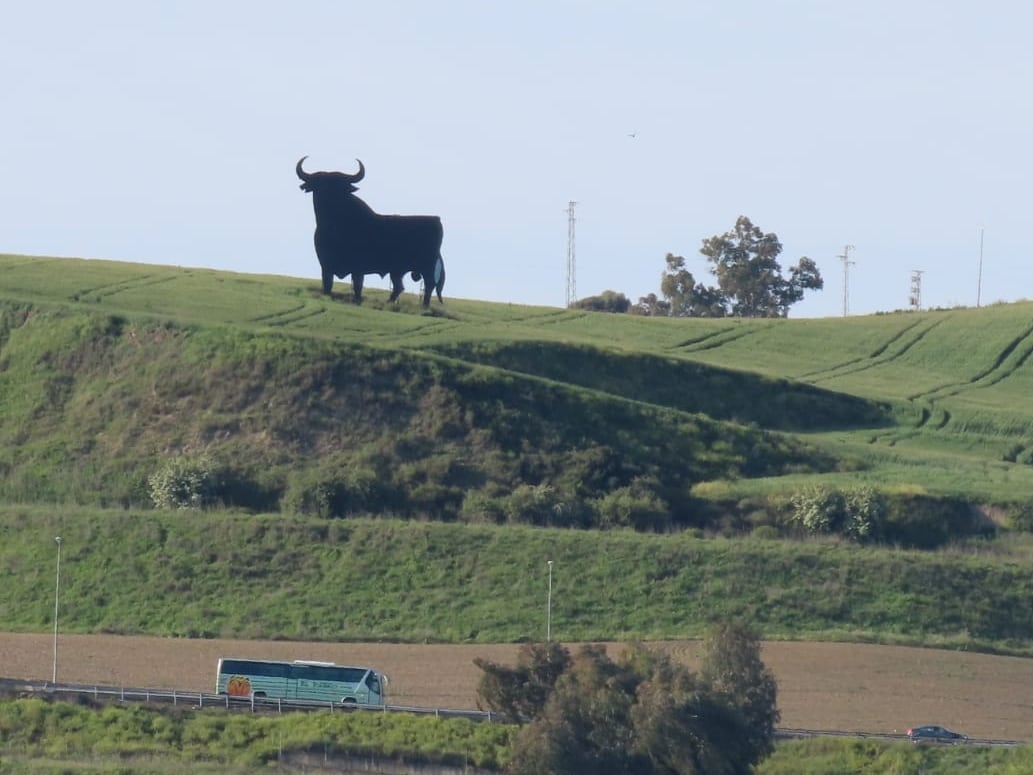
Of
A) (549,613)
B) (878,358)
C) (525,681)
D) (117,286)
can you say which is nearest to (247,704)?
(525,681)

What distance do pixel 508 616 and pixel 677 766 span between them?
12.8 meters

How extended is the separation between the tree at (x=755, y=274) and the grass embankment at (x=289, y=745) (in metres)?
72.1

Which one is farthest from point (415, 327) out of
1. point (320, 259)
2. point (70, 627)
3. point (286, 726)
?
point (286, 726)

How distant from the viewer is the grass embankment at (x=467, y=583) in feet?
139

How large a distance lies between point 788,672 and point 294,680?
946cm

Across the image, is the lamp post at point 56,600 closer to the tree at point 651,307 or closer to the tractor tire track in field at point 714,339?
the tractor tire track in field at point 714,339

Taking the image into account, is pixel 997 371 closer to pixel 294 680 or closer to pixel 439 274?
pixel 439 274

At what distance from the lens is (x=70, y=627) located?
42469mm

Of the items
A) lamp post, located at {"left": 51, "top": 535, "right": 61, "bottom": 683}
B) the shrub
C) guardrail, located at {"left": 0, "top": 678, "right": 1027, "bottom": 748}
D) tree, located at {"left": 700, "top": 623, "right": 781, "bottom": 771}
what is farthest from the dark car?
the shrub

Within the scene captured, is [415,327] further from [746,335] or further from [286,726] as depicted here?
[286,726]

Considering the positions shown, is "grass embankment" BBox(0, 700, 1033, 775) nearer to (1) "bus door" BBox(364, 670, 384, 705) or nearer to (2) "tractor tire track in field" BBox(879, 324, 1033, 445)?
(1) "bus door" BBox(364, 670, 384, 705)


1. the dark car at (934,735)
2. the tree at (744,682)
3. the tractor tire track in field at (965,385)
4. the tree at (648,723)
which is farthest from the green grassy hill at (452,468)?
the tree at (648,723)

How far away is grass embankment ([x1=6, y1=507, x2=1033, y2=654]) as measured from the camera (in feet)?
139

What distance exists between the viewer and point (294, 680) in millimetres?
36000
